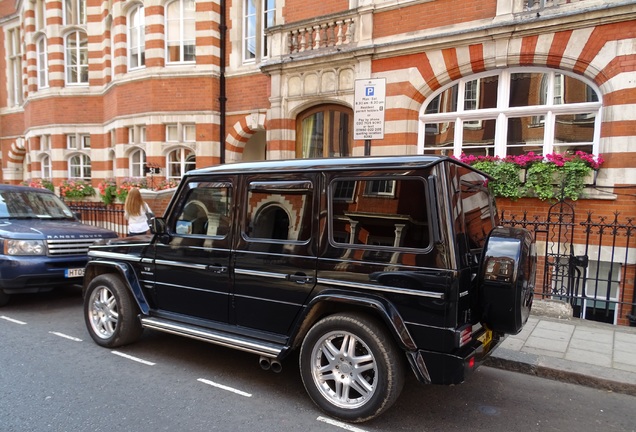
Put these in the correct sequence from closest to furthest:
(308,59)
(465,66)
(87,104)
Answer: (465,66) < (308,59) < (87,104)

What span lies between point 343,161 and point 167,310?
8.01 ft

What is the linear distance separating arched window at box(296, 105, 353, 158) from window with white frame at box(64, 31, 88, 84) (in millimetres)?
9916

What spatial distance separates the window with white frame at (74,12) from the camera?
14.8 m

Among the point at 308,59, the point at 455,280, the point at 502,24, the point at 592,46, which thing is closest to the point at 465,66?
the point at 502,24

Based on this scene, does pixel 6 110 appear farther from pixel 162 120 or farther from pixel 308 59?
pixel 308 59

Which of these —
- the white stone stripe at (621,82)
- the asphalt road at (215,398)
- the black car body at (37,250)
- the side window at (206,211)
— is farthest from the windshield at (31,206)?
the white stone stripe at (621,82)

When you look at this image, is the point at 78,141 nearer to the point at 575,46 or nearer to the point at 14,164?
the point at 14,164

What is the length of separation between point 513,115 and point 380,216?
5.97 m

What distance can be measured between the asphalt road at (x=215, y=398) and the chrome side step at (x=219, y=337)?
15.9 inches

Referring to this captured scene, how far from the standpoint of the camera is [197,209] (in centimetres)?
411

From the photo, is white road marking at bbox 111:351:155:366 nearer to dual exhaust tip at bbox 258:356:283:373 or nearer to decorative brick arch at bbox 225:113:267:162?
dual exhaust tip at bbox 258:356:283:373

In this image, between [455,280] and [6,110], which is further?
[6,110]

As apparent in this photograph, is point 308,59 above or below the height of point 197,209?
above

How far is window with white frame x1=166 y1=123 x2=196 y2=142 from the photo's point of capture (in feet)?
39.8
